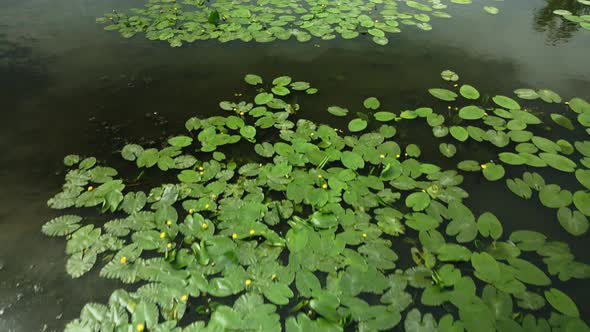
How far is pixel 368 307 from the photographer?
1750 millimetres

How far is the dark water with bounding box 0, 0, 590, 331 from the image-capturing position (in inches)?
80.3

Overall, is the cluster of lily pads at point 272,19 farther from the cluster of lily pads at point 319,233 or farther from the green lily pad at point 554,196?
the green lily pad at point 554,196

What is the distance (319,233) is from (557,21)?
16.6ft

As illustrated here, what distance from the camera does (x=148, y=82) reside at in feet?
11.7

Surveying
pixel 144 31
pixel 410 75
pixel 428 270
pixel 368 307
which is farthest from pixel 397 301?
pixel 144 31

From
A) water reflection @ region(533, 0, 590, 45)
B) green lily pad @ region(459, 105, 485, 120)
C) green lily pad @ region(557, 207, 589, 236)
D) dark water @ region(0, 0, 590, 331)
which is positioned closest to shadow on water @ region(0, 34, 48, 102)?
dark water @ region(0, 0, 590, 331)

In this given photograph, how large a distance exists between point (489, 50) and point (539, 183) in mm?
2303

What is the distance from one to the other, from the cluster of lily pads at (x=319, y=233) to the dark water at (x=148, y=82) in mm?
155

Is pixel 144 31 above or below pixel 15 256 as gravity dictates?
above

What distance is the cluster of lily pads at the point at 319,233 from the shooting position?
1.75m

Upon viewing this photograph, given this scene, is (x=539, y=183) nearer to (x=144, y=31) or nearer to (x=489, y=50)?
(x=489, y=50)

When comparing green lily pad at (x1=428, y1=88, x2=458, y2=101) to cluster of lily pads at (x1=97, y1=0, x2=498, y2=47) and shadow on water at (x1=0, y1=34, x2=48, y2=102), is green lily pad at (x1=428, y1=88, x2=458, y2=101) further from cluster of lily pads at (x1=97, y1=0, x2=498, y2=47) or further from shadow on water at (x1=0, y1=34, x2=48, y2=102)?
shadow on water at (x1=0, y1=34, x2=48, y2=102)

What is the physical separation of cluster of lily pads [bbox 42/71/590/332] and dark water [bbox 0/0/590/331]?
0.15 m

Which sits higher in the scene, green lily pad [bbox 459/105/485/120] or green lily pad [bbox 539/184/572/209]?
green lily pad [bbox 459/105/485/120]
